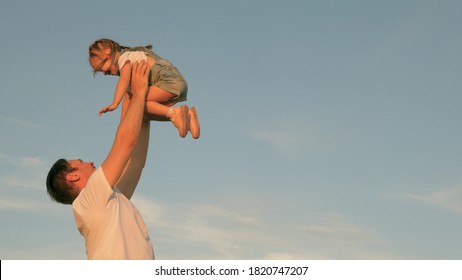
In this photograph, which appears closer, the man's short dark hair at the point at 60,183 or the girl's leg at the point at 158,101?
the man's short dark hair at the point at 60,183

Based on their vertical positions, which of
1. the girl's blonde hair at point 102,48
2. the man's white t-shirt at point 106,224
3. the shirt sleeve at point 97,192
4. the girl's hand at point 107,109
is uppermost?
Result: the girl's blonde hair at point 102,48

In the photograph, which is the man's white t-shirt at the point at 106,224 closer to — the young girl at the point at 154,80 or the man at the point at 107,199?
the man at the point at 107,199

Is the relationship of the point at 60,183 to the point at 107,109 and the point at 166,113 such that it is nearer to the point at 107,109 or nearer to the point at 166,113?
the point at 107,109

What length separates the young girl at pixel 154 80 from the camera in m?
6.21

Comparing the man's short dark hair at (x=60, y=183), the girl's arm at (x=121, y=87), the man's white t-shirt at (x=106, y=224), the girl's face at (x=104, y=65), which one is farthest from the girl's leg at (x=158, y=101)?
the man's white t-shirt at (x=106, y=224)

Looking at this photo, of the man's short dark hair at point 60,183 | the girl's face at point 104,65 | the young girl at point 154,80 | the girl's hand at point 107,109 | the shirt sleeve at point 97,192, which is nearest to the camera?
the shirt sleeve at point 97,192

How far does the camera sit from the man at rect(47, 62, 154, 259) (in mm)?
4711

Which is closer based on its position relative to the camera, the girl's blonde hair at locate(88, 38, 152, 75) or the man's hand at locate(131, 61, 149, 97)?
the man's hand at locate(131, 61, 149, 97)

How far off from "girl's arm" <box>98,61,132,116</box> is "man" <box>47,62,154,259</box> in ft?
3.17

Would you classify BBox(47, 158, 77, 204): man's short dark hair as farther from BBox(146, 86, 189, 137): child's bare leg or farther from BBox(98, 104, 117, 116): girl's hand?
BBox(146, 86, 189, 137): child's bare leg

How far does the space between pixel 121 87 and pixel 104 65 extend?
2.77 ft

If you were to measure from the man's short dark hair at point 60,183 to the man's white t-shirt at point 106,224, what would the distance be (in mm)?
282

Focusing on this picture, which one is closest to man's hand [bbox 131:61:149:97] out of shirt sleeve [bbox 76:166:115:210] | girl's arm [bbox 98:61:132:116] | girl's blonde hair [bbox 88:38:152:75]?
girl's arm [bbox 98:61:132:116]
